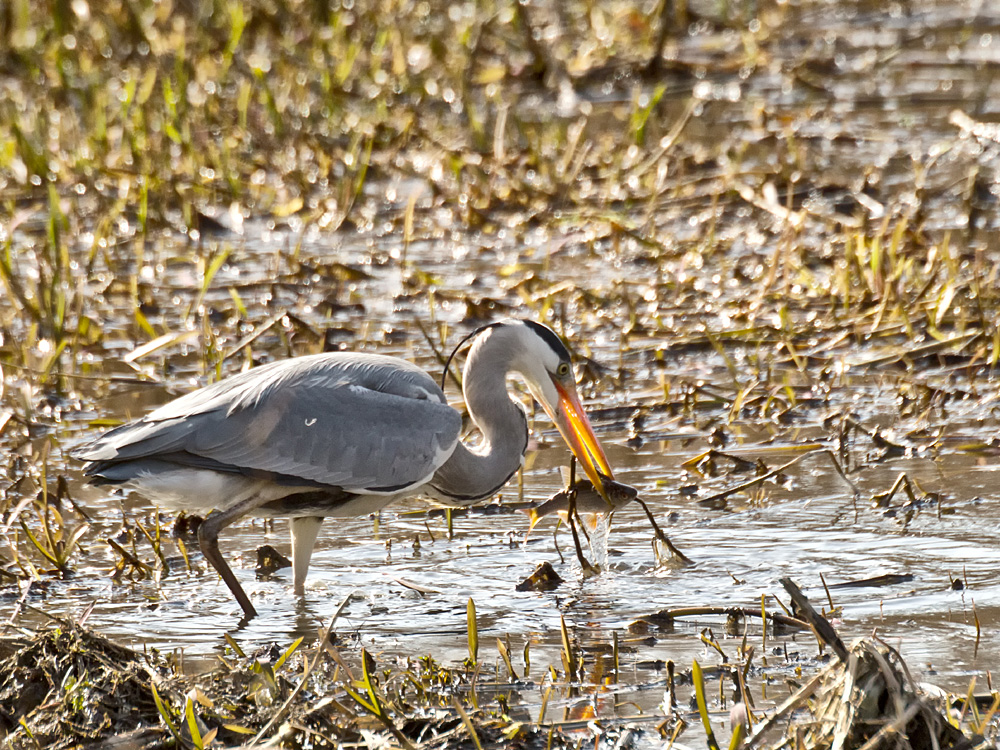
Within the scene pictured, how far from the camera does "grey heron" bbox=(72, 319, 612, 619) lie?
4906 millimetres

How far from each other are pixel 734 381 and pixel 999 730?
122 inches

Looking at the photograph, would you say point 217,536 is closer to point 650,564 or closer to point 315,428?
point 315,428

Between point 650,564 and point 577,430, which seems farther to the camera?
point 577,430

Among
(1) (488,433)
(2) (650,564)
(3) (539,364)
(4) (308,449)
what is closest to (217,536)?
(4) (308,449)

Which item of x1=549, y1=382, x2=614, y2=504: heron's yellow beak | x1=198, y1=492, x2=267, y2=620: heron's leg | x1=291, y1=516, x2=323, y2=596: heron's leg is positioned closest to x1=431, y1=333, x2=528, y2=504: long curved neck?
x1=549, y1=382, x2=614, y2=504: heron's yellow beak

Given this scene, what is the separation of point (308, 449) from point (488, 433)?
2.32 feet

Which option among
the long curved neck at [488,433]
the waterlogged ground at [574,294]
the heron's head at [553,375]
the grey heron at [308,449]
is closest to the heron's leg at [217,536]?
the grey heron at [308,449]

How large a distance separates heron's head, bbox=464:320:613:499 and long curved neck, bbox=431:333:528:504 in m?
0.04

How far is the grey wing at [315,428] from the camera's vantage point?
4930 mm

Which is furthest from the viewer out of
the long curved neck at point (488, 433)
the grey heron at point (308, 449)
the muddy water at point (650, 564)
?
the long curved neck at point (488, 433)

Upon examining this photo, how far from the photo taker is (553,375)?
217 inches

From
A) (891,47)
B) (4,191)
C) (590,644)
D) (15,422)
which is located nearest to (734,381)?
(590,644)

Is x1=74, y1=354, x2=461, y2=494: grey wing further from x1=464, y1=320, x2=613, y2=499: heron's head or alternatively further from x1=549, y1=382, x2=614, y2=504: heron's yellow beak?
x1=549, y1=382, x2=614, y2=504: heron's yellow beak

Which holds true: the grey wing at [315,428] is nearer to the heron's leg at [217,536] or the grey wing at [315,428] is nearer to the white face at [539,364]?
the heron's leg at [217,536]
